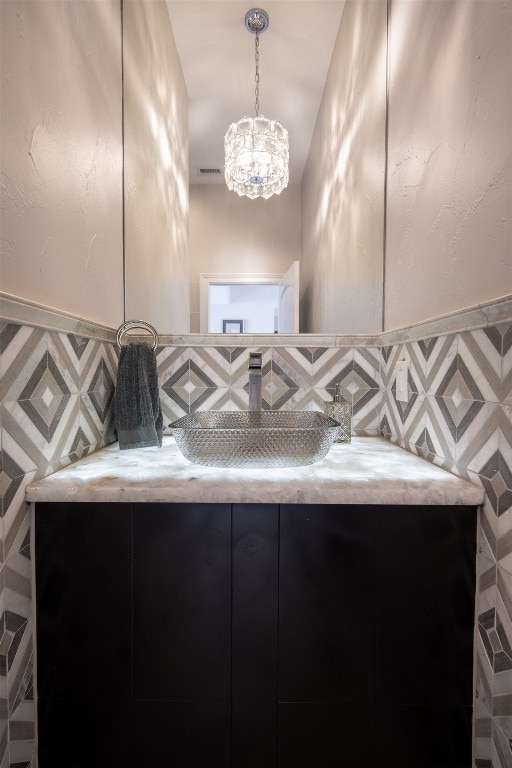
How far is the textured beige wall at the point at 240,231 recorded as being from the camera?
4.09 ft

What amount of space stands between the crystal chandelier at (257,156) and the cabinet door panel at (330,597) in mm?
1115

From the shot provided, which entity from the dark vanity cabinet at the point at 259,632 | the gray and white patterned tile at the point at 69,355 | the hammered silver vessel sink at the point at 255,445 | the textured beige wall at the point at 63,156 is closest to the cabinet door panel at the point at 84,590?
the dark vanity cabinet at the point at 259,632

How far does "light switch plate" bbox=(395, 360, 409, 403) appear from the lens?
3.32 ft

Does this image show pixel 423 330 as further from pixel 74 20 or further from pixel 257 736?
pixel 74 20

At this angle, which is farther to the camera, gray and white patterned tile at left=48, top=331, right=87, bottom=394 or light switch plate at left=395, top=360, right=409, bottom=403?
light switch plate at left=395, top=360, right=409, bottom=403

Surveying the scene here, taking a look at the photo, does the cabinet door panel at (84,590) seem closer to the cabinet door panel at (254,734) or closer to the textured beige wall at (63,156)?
the cabinet door panel at (254,734)

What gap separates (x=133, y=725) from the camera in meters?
0.69

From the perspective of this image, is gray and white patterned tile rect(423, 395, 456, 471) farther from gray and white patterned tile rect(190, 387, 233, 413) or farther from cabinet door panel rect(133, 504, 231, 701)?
gray and white patterned tile rect(190, 387, 233, 413)

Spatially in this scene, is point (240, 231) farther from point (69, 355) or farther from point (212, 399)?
point (69, 355)

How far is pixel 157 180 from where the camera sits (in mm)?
1295

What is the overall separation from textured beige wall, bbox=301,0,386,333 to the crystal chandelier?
0.10 metres

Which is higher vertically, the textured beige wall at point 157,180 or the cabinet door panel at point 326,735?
the textured beige wall at point 157,180

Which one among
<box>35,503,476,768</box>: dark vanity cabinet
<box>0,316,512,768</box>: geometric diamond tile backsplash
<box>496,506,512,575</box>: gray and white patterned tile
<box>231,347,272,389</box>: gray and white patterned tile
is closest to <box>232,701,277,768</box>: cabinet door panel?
<box>35,503,476,768</box>: dark vanity cabinet

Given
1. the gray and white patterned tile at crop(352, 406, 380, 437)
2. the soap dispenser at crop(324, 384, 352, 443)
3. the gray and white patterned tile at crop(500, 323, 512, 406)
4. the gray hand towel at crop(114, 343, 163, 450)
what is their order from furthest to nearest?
the gray and white patterned tile at crop(352, 406, 380, 437), the soap dispenser at crop(324, 384, 352, 443), the gray hand towel at crop(114, 343, 163, 450), the gray and white patterned tile at crop(500, 323, 512, 406)
